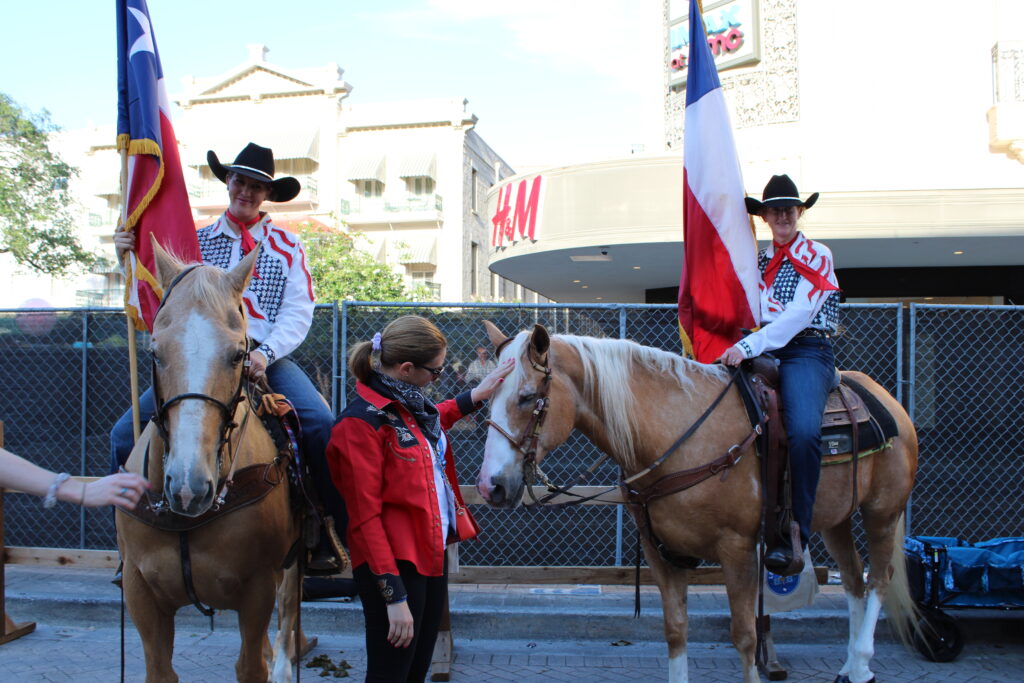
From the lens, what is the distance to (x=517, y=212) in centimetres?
1591

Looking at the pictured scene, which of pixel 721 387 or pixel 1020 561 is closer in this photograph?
pixel 721 387

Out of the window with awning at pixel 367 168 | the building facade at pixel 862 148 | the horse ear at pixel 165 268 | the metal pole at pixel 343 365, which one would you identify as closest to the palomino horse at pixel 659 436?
the horse ear at pixel 165 268

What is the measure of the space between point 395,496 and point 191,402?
0.81 metres

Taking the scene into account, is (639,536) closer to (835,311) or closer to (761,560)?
(761,560)

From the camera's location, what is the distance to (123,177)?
325cm

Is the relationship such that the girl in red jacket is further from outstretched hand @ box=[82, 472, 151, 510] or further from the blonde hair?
outstretched hand @ box=[82, 472, 151, 510]

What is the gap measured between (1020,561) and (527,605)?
137 inches

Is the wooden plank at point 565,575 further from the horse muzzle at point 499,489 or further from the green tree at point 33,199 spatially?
the green tree at point 33,199

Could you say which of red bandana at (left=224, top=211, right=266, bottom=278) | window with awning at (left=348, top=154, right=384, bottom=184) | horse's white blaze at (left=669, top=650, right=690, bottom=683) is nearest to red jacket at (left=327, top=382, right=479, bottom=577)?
red bandana at (left=224, top=211, right=266, bottom=278)

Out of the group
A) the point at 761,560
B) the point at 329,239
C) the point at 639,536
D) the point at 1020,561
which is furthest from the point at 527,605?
the point at 329,239

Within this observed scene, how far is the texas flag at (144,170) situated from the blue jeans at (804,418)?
3079 millimetres

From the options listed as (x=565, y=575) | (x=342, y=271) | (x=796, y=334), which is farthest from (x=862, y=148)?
(x=342, y=271)

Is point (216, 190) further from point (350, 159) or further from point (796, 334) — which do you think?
point (796, 334)

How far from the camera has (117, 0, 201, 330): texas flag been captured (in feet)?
10.7
